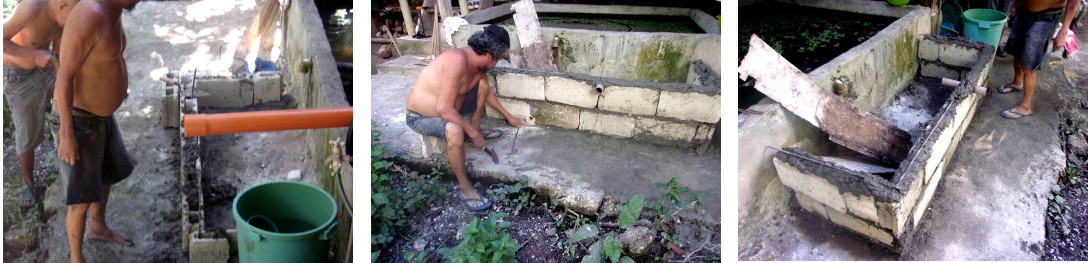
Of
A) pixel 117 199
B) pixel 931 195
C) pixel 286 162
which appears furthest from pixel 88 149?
pixel 931 195

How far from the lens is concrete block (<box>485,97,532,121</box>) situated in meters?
2.85

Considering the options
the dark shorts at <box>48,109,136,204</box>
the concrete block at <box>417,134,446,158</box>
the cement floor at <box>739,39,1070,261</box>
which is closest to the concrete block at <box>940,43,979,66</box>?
the cement floor at <box>739,39,1070,261</box>

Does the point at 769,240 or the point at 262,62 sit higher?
the point at 262,62

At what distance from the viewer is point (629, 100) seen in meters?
3.20

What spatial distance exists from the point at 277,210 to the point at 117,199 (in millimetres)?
602

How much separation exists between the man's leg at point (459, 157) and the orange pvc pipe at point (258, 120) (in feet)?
1.30

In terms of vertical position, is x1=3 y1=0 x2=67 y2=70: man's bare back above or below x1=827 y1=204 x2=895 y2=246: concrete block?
above

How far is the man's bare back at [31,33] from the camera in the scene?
2.37 metres

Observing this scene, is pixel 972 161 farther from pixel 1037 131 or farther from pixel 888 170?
pixel 888 170

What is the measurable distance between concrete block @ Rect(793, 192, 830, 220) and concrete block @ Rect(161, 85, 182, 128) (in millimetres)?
2737

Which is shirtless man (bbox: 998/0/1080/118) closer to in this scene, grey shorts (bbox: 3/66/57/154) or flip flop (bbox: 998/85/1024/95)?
flip flop (bbox: 998/85/1024/95)

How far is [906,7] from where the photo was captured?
522cm

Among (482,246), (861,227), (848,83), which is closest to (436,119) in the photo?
(482,246)

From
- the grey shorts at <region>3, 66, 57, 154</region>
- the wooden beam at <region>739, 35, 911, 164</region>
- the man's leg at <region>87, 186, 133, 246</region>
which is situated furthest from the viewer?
the wooden beam at <region>739, 35, 911, 164</region>
